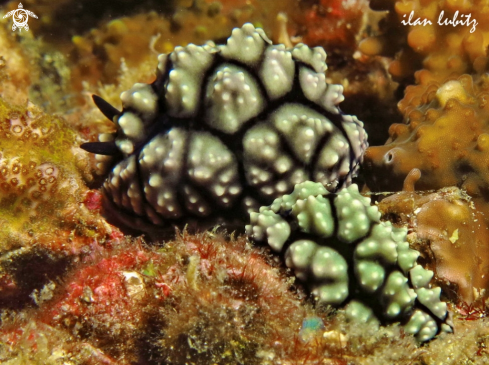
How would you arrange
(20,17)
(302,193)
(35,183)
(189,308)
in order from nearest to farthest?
(189,308), (302,193), (35,183), (20,17)

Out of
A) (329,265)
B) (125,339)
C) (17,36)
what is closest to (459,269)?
(329,265)

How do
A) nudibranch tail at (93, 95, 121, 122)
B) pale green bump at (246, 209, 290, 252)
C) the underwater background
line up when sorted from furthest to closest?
nudibranch tail at (93, 95, 121, 122) → pale green bump at (246, 209, 290, 252) → the underwater background

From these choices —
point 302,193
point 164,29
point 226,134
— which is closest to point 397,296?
point 302,193

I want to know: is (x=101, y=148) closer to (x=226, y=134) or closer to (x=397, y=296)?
(x=226, y=134)

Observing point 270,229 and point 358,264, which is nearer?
point 358,264

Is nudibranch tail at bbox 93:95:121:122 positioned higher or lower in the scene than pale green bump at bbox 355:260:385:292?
higher

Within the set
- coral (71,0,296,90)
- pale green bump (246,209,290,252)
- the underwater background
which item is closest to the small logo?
the underwater background

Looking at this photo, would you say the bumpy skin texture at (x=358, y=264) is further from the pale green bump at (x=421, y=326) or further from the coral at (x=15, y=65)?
the coral at (x=15, y=65)

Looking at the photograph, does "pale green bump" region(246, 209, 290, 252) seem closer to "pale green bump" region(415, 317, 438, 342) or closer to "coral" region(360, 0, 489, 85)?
"pale green bump" region(415, 317, 438, 342)
